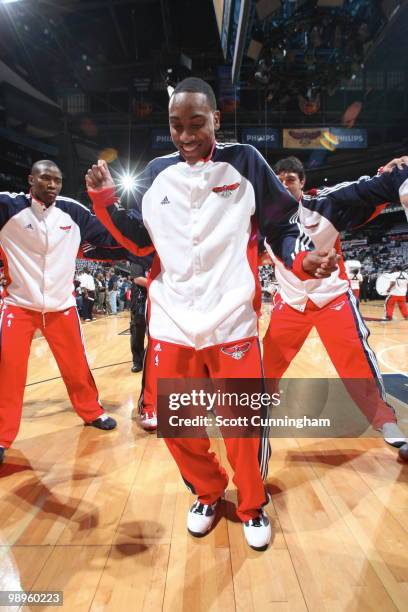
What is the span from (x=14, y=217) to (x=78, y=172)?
66.7ft

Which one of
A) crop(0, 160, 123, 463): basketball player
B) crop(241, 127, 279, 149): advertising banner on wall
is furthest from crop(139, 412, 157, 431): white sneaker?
crop(241, 127, 279, 149): advertising banner on wall

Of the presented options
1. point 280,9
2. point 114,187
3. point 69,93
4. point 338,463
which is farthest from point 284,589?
point 69,93

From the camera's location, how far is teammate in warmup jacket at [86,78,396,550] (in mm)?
1619

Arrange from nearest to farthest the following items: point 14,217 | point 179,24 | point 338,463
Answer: point 338,463 → point 14,217 → point 179,24

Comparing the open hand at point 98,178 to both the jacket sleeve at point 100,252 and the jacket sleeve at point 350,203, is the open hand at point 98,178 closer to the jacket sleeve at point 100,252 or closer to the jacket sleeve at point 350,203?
the jacket sleeve at point 350,203

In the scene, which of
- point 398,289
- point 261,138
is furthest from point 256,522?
point 261,138

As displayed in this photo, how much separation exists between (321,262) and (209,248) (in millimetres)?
434

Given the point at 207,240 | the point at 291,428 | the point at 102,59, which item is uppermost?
the point at 102,59

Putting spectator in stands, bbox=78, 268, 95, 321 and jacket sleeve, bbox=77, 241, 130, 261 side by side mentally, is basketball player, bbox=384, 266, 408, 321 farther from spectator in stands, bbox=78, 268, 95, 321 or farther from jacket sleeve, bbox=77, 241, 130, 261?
jacket sleeve, bbox=77, 241, 130, 261

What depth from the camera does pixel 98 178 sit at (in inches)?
65.3

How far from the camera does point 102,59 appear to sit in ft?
57.4

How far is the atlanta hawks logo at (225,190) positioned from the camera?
5.38 feet

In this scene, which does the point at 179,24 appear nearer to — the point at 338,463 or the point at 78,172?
the point at 78,172

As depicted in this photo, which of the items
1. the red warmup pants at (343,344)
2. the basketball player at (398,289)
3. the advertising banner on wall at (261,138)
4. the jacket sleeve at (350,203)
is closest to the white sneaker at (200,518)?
the red warmup pants at (343,344)
